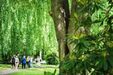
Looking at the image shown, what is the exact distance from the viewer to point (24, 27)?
22500mm

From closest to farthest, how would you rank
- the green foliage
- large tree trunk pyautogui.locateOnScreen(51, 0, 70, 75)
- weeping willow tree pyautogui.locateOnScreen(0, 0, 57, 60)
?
the green foliage → large tree trunk pyautogui.locateOnScreen(51, 0, 70, 75) → weeping willow tree pyautogui.locateOnScreen(0, 0, 57, 60)

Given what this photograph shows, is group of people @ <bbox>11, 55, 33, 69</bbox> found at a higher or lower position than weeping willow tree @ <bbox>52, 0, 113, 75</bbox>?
lower

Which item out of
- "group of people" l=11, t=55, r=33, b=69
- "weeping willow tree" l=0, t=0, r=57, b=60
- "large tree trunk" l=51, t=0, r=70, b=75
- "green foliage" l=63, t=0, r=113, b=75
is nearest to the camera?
"green foliage" l=63, t=0, r=113, b=75

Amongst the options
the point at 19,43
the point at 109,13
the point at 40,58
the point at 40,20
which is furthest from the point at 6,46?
the point at 109,13

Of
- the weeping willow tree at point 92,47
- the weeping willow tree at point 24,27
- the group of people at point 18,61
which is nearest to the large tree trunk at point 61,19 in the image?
the weeping willow tree at point 92,47

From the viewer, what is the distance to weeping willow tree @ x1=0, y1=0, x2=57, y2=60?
64.2 ft

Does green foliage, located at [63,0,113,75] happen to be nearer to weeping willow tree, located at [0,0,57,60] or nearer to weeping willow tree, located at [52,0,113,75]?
weeping willow tree, located at [52,0,113,75]

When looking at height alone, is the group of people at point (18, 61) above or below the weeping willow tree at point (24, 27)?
below

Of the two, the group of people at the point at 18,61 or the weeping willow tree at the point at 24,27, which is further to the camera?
the group of people at the point at 18,61

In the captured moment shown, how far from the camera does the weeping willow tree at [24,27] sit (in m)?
19.6

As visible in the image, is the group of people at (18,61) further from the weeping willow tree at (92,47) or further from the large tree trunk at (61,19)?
the weeping willow tree at (92,47)

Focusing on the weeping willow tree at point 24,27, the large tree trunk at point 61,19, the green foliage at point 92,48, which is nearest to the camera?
the green foliage at point 92,48

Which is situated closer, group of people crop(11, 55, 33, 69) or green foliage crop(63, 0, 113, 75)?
green foliage crop(63, 0, 113, 75)

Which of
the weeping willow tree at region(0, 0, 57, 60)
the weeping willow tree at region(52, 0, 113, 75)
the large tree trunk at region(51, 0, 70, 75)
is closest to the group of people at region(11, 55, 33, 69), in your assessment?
the weeping willow tree at region(0, 0, 57, 60)
